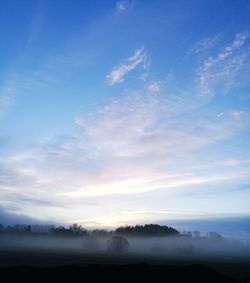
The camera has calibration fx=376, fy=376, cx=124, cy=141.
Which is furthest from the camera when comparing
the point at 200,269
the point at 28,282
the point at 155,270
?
the point at 200,269

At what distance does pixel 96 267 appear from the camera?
2020 inches

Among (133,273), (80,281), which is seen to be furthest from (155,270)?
(80,281)

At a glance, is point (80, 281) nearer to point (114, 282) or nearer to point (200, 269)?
point (114, 282)

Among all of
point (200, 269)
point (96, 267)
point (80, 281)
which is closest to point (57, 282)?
point (80, 281)

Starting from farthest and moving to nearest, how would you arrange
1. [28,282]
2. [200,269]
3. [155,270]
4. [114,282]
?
[200,269] < [155,270] < [114,282] < [28,282]

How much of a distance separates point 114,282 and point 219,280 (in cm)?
Answer: 1664

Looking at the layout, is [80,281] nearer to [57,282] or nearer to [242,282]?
[57,282]

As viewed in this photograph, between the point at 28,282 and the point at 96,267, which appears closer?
the point at 28,282

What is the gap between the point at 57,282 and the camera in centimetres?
4662

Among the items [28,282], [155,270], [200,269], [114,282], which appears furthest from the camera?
[200,269]

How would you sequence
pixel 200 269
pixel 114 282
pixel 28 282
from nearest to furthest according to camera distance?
pixel 28 282, pixel 114 282, pixel 200 269

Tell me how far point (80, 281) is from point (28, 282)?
254 inches

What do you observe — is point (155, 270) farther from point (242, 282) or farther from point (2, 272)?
point (2, 272)

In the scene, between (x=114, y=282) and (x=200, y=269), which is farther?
(x=200, y=269)
